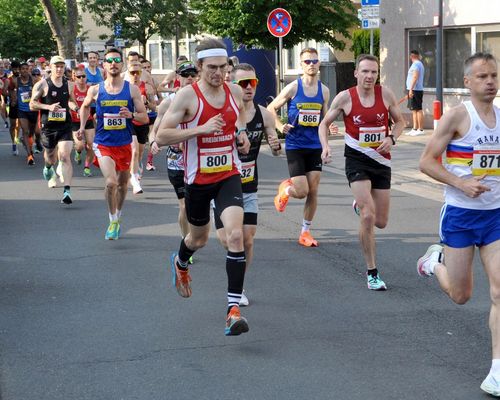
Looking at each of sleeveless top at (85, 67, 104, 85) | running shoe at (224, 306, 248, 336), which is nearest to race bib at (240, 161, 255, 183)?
running shoe at (224, 306, 248, 336)

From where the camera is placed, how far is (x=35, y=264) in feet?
32.4

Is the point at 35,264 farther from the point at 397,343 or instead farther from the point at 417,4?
the point at 417,4

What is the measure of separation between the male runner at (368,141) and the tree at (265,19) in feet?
63.3

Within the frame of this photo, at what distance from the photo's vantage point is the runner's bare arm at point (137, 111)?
11312 mm

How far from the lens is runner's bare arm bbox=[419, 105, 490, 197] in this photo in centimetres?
587

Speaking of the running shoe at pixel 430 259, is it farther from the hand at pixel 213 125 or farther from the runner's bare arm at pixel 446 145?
the hand at pixel 213 125

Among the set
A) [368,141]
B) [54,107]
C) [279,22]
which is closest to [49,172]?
[54,107]

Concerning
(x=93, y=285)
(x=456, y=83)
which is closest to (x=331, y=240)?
(x=93, y=285)

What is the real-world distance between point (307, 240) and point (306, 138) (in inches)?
42.8

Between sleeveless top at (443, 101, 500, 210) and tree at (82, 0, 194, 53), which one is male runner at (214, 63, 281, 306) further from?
tree at (82, 0, 194, 53)

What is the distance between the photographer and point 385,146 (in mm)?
8711

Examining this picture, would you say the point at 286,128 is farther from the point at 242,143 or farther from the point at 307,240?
the point at 242,143

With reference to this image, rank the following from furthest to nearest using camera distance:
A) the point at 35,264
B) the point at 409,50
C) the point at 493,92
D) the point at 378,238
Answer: the point at 409,50 < the point at 378,238 < the point at 35,264 < the point at 493,92

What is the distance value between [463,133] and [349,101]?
9.92 feet
